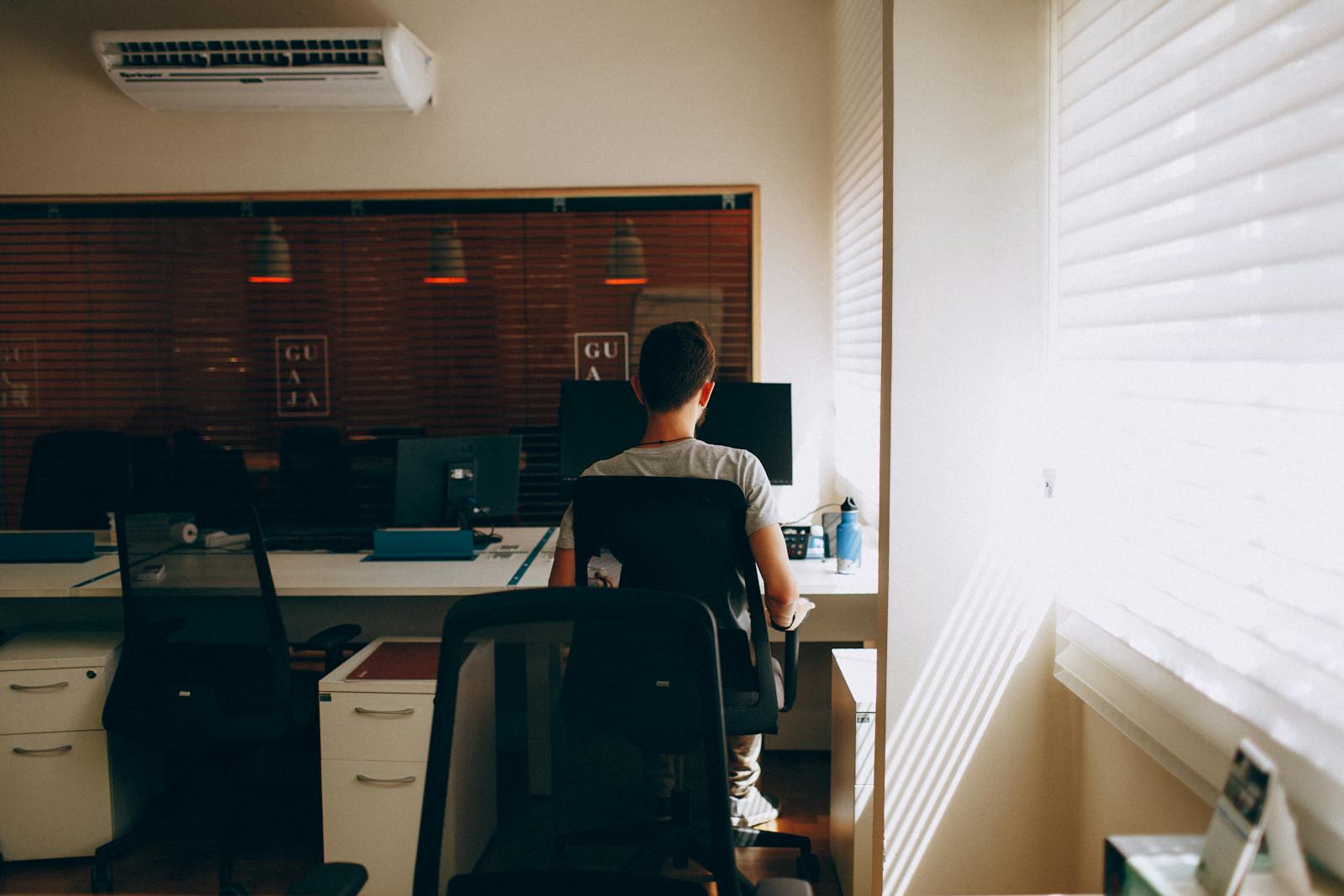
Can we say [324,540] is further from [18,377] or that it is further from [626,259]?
[18,377]

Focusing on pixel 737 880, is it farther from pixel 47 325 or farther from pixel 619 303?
pixel 47 325

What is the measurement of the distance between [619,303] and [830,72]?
1390 mm

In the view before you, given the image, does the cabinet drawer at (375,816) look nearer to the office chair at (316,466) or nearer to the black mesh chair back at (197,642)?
the black mesh chair back at (197,642)

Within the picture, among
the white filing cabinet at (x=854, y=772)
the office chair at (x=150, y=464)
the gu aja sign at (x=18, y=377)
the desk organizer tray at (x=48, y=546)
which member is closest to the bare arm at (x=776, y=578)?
the white filing cabinet at (x=854, y=772)

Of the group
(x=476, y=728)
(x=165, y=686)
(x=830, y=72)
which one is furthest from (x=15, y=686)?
(x=830, y=72)

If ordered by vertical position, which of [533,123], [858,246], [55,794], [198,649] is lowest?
[55,794]

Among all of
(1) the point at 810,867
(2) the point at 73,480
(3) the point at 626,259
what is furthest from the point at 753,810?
(2) the point at 73,480

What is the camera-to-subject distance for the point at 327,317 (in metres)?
3.85

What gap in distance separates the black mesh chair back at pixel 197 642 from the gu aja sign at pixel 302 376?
63.7 inches

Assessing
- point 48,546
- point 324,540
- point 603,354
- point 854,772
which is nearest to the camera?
point 854,772

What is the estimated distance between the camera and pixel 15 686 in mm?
2516

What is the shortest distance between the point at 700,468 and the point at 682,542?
263mm

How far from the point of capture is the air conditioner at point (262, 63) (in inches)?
128

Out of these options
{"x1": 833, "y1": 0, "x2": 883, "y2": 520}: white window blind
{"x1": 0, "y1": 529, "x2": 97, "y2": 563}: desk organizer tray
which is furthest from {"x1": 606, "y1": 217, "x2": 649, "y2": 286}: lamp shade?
{"x1": 0, "y1": 529, "x2": 97, "y2": 563}: desk organizer tray
